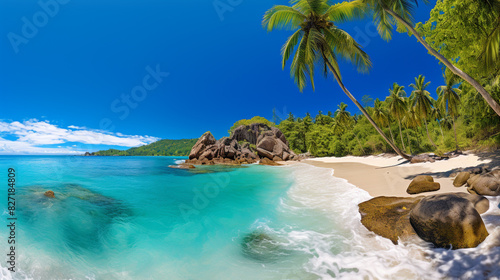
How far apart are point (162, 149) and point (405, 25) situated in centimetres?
17464

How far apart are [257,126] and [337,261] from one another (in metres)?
55.7

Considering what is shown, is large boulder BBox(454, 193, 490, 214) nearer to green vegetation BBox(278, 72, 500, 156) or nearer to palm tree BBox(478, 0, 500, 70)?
palm tree BBox(478, 0, 500, 70)

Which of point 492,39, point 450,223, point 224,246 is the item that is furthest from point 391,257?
point 492,39

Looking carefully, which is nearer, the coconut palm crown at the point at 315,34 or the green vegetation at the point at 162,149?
the coconut palm crown at the point at 315,34

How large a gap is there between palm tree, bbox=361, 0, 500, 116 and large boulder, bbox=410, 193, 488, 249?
408 centimetres

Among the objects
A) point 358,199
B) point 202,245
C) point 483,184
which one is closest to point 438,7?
point 483,184

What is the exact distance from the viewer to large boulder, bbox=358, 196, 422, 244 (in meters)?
4.40

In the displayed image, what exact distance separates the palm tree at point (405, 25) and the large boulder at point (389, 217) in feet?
12.9

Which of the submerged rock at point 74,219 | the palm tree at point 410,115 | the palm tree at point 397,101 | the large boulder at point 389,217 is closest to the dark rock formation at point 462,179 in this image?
the large boulder at point 389,217

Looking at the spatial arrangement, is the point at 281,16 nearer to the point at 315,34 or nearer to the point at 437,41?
the point at 315,34

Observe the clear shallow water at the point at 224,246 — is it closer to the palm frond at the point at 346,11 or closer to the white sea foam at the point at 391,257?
the white sea foam at the point at 391,257

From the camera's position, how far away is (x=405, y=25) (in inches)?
287

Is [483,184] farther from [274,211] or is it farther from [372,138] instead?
[372,138]

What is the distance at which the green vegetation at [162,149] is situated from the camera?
503 ft
